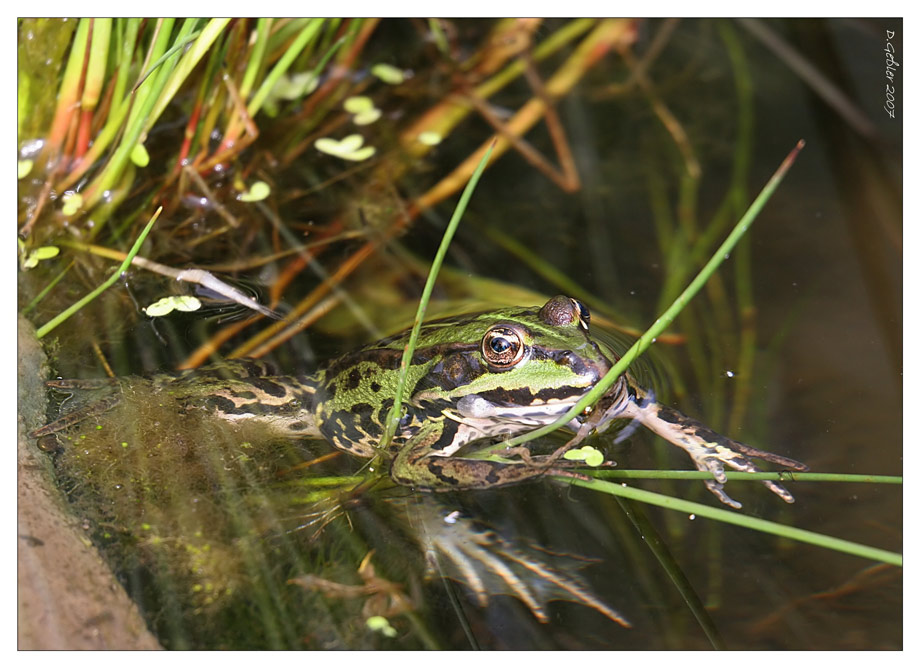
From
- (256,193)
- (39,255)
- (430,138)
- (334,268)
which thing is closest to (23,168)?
(39,255)

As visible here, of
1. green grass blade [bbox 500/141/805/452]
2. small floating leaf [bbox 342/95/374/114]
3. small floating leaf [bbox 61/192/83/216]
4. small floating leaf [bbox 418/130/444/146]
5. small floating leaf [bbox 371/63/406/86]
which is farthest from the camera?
small floating leaf [bbox 371/63/406/86]

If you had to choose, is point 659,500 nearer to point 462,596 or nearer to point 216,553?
point 462,596

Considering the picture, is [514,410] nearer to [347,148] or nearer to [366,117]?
[347,148]

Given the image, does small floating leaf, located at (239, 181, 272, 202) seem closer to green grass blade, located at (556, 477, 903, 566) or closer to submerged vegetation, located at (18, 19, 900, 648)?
submerged vegetation, located at (18, 19, 900, 648)

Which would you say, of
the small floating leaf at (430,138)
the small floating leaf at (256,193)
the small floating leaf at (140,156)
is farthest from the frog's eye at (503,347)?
the small floating leaf at (140,156)

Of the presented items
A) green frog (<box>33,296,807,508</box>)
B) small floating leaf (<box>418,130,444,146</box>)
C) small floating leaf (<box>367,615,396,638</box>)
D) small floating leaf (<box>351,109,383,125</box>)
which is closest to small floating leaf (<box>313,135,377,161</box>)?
small floating leaf (<box>351,109,383,125</box>)

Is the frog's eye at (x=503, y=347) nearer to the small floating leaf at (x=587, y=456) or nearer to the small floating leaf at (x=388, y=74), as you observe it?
the small floating leaf at (x=587, y=456)

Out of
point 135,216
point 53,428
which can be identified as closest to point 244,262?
point 135,216

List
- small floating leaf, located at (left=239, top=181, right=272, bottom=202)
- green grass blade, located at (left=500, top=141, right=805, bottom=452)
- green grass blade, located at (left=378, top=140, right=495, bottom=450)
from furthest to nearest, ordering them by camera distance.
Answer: small floating leaf, located at (left=239, top=181, right=272, bottom=202) < green grass blade, located at (left=378, top=140, right=495, bottom=450) < green grass blade, located at (left=500, top=141, right=805, bottom=452)
